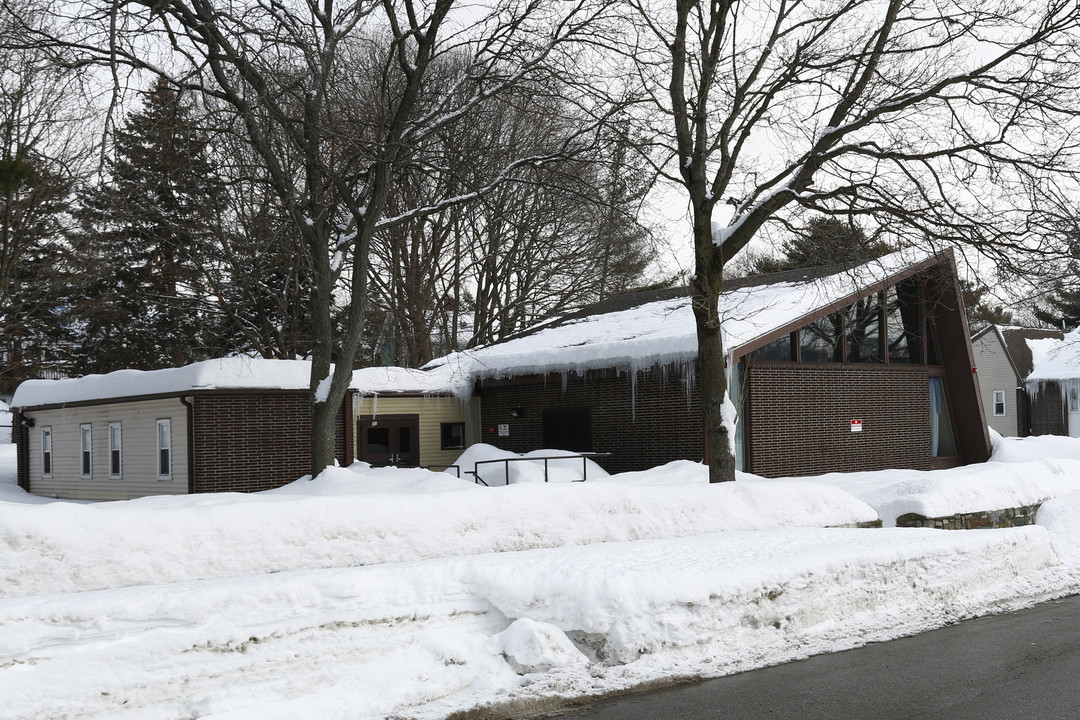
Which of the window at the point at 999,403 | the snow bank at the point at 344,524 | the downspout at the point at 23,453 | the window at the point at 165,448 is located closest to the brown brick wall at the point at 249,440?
the window at the point at 165,448

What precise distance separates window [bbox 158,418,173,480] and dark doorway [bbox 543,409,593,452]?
8.25 meters

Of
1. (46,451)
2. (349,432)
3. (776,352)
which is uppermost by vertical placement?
(776,352)

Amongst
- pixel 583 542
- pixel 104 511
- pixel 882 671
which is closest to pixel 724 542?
pixel 583 542

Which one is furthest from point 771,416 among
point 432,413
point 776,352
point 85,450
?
point 85,450

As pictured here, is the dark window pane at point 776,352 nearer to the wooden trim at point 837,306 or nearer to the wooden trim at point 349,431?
the wooden trim at point 837,306

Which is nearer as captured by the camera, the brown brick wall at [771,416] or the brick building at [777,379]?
the brick building at [777,379]

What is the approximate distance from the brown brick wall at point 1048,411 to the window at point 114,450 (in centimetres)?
3906

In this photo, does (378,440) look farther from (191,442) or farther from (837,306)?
(837,306)

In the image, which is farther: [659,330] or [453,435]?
[453,435]

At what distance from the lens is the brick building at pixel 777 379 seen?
19.8 metres

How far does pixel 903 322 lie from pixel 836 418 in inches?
153

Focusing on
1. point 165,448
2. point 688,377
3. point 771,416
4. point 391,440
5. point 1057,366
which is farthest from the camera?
point 1057,366

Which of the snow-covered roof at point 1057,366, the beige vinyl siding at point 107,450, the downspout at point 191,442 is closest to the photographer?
the downspout at point 191,442

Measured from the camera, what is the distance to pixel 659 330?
21094 mm
